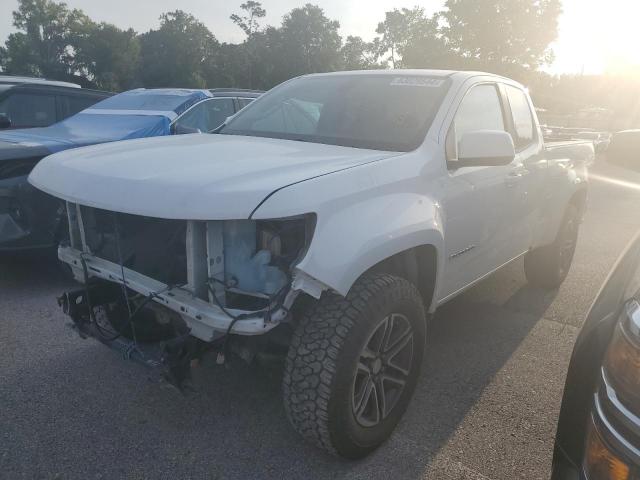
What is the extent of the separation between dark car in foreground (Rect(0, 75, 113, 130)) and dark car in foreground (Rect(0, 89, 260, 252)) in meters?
0.49

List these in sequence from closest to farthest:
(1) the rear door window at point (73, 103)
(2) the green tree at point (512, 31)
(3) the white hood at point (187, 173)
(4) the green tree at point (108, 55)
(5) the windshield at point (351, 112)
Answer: (3) the white hood at point (187, 173), (5) the windshield at point (351, 112), (1) the rear door window at point (73, 103), (2) the green tree at point (512, 31), (4) the green tree at point (108, 55)

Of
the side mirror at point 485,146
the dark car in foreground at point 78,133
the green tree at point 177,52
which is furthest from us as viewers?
the green tree at point 177,52

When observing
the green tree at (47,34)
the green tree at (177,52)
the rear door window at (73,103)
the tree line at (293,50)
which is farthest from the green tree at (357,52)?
the rear door window at (73,103)

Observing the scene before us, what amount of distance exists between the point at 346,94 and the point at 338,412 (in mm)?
2065

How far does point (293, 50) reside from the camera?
5947cm

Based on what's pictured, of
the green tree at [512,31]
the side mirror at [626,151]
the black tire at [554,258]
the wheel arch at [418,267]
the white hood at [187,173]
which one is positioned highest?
the green tree at [512,31]

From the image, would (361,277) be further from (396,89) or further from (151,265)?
(396,89)

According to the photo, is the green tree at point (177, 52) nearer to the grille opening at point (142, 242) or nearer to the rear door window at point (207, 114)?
the rear door window at point (207, 114)

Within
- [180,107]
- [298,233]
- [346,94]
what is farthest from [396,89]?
[180,107]

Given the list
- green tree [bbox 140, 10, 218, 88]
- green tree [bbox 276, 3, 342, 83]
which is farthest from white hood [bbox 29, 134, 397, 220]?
green tree [bbox 276, 3, 342, 83]

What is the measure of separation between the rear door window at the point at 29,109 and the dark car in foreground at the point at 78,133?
0.52 metres

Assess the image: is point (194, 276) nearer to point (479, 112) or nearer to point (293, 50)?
point (479, 112)

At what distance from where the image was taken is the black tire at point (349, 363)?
2.19 metres

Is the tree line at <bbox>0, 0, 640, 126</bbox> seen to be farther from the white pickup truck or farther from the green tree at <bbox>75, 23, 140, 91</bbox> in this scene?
the white pickup truck
